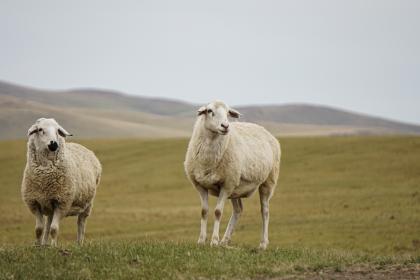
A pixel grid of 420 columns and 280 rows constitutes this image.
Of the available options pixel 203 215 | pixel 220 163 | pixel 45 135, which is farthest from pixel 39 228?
pixel 220 163

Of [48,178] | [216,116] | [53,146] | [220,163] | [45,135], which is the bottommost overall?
[48,178]

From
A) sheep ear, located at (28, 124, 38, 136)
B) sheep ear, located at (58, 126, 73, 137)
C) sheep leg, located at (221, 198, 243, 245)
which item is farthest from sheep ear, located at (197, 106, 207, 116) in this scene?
sheep ear, located at (28, 124, 38, 136)

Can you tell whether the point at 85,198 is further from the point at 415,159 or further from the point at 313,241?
the point at 415,159

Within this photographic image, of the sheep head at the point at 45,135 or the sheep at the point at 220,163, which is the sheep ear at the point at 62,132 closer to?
the sheep head at the point at 45,135

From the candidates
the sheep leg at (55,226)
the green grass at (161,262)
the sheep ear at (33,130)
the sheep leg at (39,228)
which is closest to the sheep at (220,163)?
the green grass at (161,262)

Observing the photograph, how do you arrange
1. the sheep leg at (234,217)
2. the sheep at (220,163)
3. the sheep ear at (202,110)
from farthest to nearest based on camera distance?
1. the sheep leg at (234,217)
2. the sheep ear at (202,110)
3. the sheep at (220,163)

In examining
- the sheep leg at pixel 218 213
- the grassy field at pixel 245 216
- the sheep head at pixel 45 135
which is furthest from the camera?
the sheep leg at pixel 218 213

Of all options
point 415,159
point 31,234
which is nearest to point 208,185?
point 31,234

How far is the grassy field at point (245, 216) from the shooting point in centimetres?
1180

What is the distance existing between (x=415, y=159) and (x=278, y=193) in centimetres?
1249

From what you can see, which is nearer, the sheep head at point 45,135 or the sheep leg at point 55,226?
the sheep leg at point 55,226

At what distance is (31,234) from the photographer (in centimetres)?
3244

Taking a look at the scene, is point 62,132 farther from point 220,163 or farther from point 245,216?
point 245,216

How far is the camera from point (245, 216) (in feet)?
120
